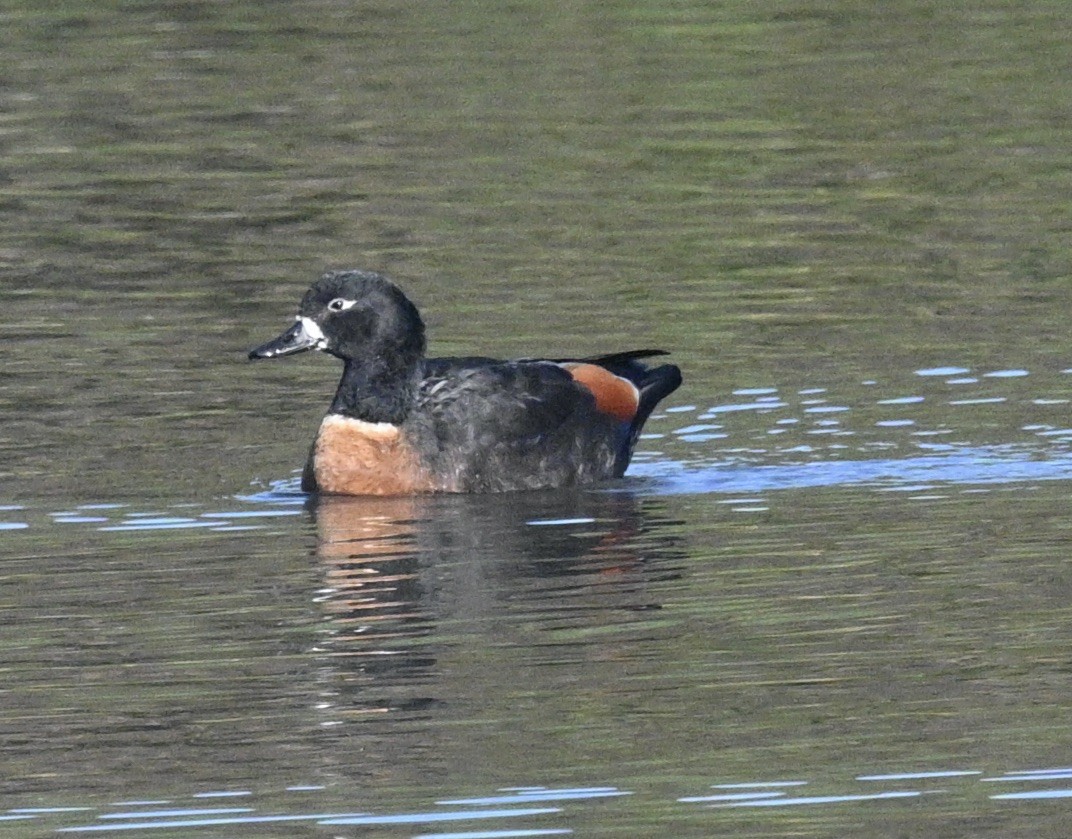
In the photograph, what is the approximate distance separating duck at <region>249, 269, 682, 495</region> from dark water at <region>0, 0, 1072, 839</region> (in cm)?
18

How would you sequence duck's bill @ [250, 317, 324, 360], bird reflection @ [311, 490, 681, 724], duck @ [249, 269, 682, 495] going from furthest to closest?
duck's bill @ [250, 317, 324, 360] → duck @ [249, 269, 682, 495] → bird reflection @ [311, 490, 681, 724]

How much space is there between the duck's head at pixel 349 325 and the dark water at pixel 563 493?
2.13ft

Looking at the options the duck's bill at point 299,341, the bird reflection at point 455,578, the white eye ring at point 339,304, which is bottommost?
the bird reflection at point 455,578

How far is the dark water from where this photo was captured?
294 inches

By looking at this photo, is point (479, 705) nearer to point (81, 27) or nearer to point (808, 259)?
point (808, 259)

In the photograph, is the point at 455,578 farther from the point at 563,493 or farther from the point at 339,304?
the point at 339,304

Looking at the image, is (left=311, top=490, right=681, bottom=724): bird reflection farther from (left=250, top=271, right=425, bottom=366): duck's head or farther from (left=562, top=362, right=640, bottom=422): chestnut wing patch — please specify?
(left=250, top=271, right=425, bottom=366): duck's head

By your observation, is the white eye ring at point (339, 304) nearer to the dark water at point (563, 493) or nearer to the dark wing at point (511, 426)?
the dark wing at point (511, 426)

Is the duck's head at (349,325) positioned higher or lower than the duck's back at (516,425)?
higher

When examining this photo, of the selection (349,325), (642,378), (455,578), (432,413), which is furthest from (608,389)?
(455,578)

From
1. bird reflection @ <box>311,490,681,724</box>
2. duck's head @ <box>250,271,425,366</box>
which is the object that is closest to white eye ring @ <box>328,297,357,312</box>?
duck's head @ <box>250,271,425,366</box>

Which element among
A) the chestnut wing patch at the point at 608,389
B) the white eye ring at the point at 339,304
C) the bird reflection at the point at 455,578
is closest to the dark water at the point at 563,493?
the bird reflection at the point at 455,578

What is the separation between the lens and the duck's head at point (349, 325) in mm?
12430

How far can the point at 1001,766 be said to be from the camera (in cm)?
725
